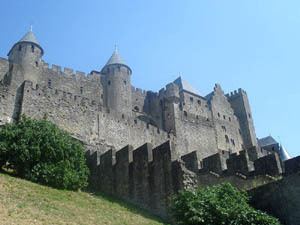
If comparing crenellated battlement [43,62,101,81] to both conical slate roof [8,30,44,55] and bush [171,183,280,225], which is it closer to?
conical slate roof [8,30,44,55]

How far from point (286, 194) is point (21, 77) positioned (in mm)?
26139

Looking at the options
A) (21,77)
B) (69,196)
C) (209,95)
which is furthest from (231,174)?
(209,95)

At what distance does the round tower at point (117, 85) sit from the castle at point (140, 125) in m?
0.10

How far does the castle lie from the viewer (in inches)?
736

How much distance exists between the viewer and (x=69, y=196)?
17562mm

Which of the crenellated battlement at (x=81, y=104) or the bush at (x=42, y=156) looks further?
the crenellated battlement at (x=81, y=104)

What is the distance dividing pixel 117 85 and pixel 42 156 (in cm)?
2338

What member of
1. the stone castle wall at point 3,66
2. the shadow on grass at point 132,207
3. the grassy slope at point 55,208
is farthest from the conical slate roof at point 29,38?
the grassy slope at point 55,208

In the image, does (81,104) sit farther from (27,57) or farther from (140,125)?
(27,57)

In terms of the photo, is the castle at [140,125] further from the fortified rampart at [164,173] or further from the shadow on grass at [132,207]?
the shadow on grass at [132,207]

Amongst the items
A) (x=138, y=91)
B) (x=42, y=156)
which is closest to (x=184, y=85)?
(x=138, y=91)

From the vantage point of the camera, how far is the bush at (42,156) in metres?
19.0

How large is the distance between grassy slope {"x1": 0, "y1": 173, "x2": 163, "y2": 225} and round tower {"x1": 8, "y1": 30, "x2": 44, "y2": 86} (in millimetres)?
19532

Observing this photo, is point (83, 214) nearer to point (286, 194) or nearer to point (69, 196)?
point (69, 196)
